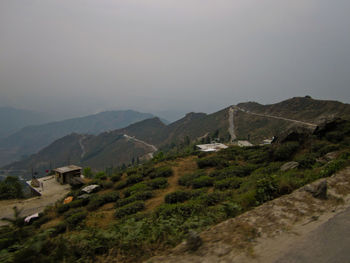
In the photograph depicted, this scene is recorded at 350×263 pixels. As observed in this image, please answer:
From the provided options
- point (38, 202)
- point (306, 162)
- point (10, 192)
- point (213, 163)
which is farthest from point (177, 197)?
point (10, 192)

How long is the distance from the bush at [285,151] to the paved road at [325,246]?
12976mm

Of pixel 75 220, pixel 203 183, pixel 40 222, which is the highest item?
pixel 203 183

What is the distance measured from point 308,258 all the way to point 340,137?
18.5 metres

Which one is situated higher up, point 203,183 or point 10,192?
point 203,183

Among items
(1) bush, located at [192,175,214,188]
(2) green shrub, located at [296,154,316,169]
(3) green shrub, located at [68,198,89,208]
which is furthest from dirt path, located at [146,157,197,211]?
(2) green shrub, located at [296,154,316,169]

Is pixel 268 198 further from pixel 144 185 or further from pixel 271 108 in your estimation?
pixel 271 108

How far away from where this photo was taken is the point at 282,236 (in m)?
3.70

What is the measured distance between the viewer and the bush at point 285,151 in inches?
619

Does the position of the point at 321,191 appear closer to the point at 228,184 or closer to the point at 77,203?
the point at 228,184

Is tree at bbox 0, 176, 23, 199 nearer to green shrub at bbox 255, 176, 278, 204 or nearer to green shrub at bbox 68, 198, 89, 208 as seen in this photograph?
green shrub at bbox 68, 198, 89, 208

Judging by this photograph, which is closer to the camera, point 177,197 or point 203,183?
point 177,197

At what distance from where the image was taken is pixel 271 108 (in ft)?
373

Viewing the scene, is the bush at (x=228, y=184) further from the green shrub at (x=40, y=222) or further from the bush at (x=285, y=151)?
the green shrub at (x=40, y=222)

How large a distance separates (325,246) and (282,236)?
0.70 m
